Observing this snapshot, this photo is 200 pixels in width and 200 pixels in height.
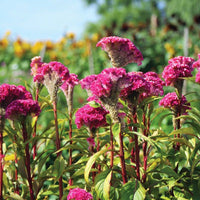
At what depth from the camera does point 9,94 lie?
5.34ft

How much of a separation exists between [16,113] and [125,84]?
501 mm

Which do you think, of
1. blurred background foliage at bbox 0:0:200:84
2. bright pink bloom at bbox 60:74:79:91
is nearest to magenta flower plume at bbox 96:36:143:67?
bright pink bloom at bbox 60:74:79:91

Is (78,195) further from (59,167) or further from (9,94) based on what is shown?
(9,94)

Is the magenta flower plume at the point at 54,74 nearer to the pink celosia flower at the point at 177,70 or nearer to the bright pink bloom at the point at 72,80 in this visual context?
the bright pink bloom at the point at 72,80

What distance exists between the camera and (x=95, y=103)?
162 cm

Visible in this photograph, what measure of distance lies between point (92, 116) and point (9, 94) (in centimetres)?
40

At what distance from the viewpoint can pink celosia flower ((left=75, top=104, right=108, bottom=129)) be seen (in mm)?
1643

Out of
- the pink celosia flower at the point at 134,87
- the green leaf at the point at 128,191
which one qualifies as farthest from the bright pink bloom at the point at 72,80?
the green leaf at the point at 128,191

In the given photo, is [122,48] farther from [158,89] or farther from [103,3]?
[103,3]

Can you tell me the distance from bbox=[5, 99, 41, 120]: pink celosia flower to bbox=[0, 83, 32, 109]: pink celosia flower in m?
0.07

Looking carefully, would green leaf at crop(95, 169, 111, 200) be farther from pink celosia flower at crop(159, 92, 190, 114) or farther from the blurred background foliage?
the blurred background foliage

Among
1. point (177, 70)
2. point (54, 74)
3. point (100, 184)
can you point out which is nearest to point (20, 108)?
point (54, 74)

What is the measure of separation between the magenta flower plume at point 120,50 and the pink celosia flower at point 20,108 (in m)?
0.42

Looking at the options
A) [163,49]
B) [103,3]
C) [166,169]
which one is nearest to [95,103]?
[166,169]
